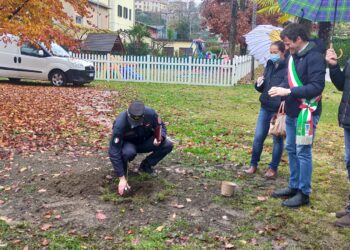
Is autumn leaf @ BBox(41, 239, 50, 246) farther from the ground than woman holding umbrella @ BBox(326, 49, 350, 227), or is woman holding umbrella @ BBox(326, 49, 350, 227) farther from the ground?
woman holding umbrella @ BBox(326, 49, 350, 227)

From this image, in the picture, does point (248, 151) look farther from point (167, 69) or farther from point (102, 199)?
point (167, 69)

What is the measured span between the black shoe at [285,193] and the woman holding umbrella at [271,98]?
682 mm

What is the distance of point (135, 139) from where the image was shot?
16.7ft

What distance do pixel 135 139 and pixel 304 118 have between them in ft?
6.47

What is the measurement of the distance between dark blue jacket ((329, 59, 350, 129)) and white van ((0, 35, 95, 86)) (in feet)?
44.2

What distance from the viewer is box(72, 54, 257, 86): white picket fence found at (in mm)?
18828

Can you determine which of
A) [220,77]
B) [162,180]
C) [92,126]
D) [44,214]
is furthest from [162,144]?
[220,77]

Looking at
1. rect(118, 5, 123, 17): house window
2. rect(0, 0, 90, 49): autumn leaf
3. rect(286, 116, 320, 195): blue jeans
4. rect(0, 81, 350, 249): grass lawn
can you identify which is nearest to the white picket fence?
rect(0, 81, 350, 249): grass lawn

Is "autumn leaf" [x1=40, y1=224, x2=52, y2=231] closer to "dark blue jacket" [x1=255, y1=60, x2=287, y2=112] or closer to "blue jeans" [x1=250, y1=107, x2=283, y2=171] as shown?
"blue jeans" [x1=250, y1=107, x2=283, y2=171]

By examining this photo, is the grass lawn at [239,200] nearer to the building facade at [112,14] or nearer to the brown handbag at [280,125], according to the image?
the brown handbag at [280,125]

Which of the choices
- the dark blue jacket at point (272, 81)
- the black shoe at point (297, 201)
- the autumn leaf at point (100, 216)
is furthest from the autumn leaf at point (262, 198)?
the autumn leaf at point (100, 216)

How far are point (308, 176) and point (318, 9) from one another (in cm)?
176

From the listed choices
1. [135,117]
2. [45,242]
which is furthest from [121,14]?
[45,242]

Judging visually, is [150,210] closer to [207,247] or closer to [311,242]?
[207,247]
